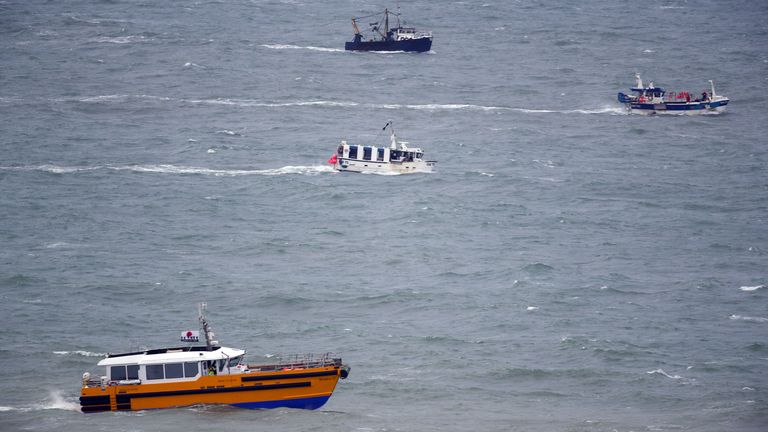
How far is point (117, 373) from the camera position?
66812 mm

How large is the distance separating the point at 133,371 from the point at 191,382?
308 centimetres

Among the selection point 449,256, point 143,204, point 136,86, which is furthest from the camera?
point 136,86

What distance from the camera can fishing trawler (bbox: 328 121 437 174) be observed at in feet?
442

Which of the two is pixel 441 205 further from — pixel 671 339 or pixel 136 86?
pixel 136 86

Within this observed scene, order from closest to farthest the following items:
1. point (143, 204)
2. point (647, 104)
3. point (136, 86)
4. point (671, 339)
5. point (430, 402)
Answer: point (430, 402) → point (671, 339) → point (143, 204) → point (647, 104) → point (136, 86)

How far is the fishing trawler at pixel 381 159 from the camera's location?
13462 cm

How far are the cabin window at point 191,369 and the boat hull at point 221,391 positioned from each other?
16.3 inches

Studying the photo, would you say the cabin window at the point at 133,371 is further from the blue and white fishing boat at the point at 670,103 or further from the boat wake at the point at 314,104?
the blue and white fishing boat at the point at 670,103

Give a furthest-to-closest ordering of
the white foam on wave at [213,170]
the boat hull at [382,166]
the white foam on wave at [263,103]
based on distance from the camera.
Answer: the white foam on wave at [263,103] → the boat hull at [382,166] → the white foam on wave at [213,170]

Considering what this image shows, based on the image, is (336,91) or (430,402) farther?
(336,91)

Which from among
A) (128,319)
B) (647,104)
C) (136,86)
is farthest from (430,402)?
Answer: (136,86)

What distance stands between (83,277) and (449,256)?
29.1m

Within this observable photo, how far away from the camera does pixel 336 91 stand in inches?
6993

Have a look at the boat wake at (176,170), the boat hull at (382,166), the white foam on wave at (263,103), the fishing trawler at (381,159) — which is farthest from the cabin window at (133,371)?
the white foam on wave at (263,103)
